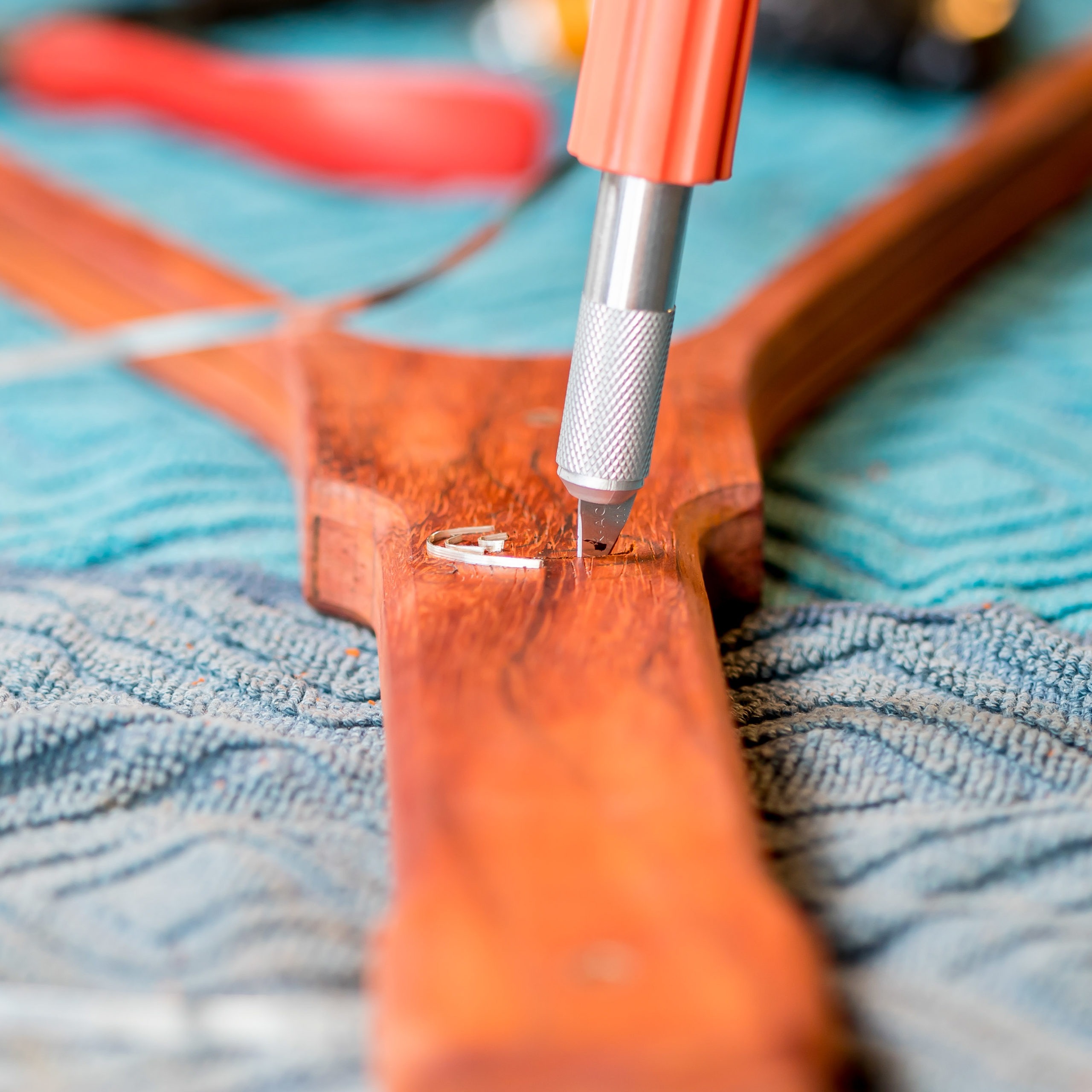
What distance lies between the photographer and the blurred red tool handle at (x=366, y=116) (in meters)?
0.69

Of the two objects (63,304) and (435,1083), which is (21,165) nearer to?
(63,304)

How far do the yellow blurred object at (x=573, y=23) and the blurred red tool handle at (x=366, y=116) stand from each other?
0.17 metres

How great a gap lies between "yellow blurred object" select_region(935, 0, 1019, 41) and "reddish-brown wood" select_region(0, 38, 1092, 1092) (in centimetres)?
36

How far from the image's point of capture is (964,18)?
0.84 m

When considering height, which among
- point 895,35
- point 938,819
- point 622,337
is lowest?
point 938,819

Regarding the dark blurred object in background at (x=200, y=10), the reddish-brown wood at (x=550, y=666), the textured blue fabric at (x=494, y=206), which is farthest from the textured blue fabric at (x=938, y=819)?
the dark blurred object in background at (x=200, y=10)

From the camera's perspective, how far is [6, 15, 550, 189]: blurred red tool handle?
2.28 ft

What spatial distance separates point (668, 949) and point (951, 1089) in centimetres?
7

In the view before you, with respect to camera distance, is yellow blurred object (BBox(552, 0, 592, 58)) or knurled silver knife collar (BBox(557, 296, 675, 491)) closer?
knurled silver knife collar (BBox(557, 296, 675, 491))

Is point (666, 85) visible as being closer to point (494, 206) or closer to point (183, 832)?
point (183, 832)

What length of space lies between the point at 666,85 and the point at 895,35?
0.66 metres

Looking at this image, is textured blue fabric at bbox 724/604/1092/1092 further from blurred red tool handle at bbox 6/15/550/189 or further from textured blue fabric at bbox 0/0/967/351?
blurred red tool handle at bbox 6/15/550/189

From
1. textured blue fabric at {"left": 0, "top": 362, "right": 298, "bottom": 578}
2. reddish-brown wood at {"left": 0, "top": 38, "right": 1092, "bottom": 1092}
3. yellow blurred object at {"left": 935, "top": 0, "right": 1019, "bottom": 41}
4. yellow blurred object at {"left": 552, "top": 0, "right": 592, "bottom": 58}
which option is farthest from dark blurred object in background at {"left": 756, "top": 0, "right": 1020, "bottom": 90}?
textured blue fabric at {"left": 0, "top": 362, "right": 298, "bottom": 578}

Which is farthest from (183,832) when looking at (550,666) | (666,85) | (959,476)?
(959,476)
